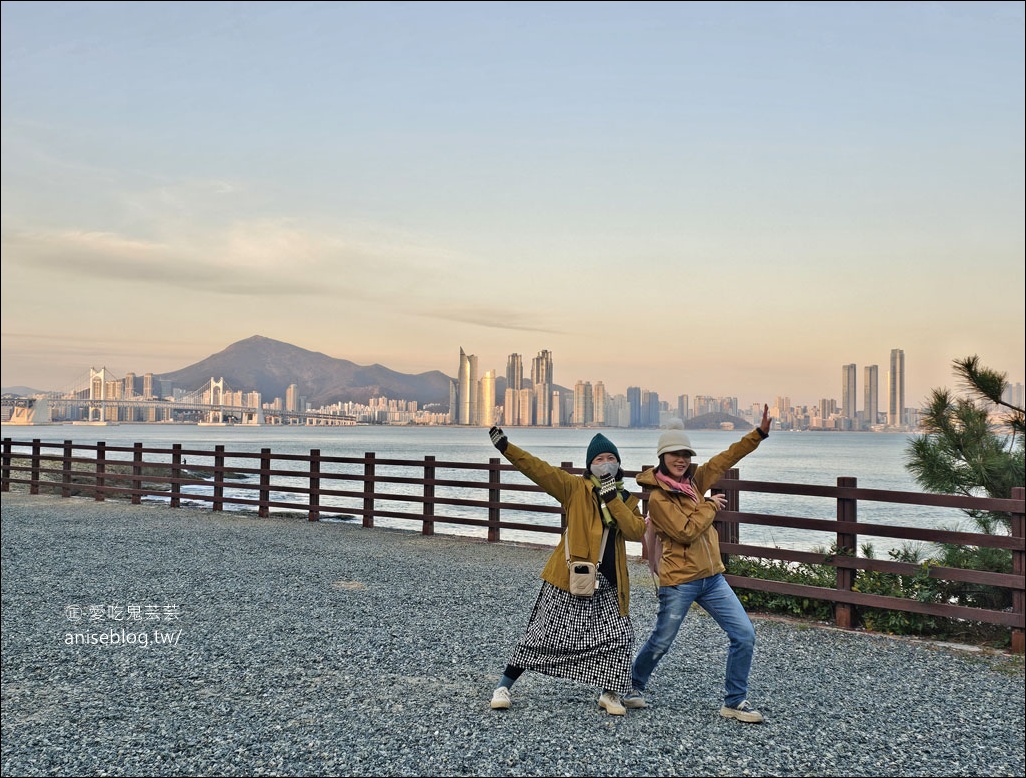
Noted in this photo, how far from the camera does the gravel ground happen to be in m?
4.46

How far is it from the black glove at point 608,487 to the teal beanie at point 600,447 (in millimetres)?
60

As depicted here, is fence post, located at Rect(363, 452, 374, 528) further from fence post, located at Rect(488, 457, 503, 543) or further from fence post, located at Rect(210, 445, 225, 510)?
fence post, located at Rect(210, 445, 225, 510)

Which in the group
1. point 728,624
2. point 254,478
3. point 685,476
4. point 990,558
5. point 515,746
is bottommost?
point 254,478

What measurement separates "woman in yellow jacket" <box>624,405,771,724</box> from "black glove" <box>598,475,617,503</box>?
0.21 m

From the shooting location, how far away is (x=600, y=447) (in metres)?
2.24

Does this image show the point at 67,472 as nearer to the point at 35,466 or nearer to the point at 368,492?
the point at 35,466

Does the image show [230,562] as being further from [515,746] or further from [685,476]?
[685,476]

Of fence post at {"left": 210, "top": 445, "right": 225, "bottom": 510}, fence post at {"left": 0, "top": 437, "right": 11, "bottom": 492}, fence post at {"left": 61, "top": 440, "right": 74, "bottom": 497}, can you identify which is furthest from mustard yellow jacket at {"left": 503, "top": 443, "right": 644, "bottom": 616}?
fence post at {"left": 0, "top": 437, "right": 11, "bottom": 492}

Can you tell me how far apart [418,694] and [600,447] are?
388 cm

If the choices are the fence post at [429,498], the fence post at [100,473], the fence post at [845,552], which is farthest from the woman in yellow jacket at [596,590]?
the fence post at [100,473]

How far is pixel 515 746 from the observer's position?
4.46 metres

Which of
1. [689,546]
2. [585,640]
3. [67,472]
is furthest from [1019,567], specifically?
[67,472]

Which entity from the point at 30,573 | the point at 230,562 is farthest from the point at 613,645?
the point at 30,573

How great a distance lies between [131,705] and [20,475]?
3006 centimetres
